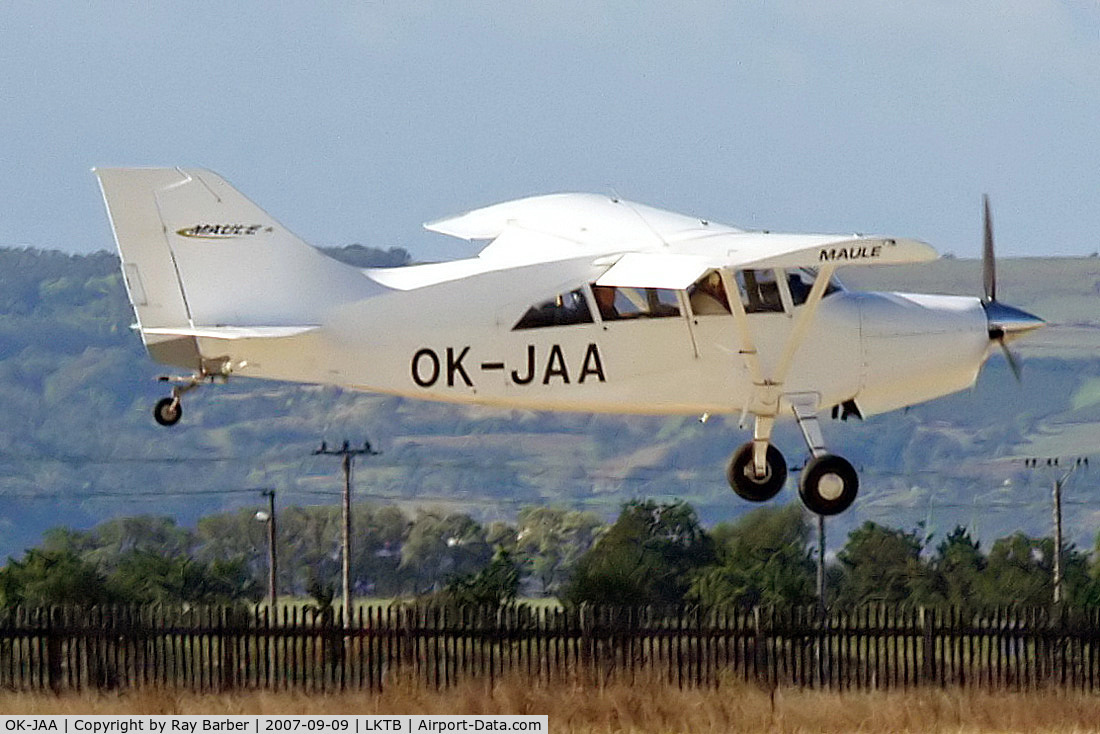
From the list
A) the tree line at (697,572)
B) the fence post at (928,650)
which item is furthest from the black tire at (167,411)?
the tree line at (697,572)

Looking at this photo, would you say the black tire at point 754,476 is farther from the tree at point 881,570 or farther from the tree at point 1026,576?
the tree at point 881,570

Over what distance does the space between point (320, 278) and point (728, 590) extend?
3400cm

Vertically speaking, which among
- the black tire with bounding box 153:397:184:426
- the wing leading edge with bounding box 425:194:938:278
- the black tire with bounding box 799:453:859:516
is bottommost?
the black tire with bounding box 799:453:859:516

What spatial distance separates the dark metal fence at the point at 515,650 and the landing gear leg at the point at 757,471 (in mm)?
7337

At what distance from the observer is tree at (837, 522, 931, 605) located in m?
66.2

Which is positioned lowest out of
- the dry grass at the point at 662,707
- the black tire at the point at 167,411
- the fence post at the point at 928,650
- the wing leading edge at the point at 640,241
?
the dry grass at the point at 662,707

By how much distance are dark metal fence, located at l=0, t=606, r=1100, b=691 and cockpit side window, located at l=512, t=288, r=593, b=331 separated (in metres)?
9.86

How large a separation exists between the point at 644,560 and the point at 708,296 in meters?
38.7

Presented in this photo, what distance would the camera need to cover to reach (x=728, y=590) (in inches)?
2291

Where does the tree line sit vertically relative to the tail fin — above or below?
below

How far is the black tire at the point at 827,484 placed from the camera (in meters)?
26.4

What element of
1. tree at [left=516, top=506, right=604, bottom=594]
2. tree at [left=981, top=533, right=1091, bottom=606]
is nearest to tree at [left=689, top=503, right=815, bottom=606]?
tree at [left=981, top=533, right=1091, bottom=606]
